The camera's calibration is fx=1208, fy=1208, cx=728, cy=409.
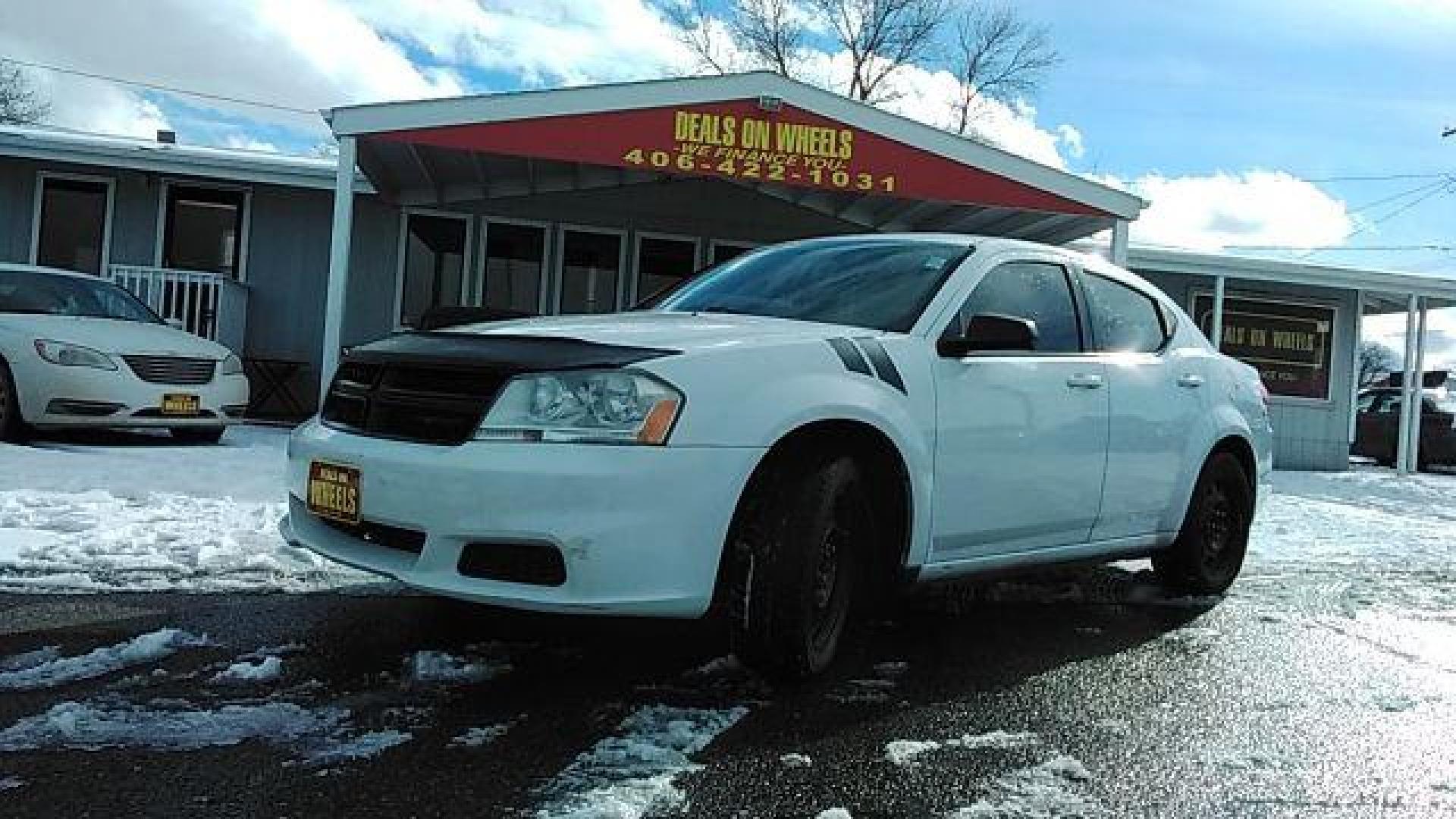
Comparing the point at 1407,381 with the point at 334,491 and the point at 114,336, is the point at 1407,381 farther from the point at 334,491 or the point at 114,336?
the point at 334,491

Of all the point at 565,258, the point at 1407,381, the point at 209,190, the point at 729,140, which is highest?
the point at 729,140

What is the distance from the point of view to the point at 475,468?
341 cm

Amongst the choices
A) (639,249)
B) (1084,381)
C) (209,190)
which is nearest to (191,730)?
(1084,381)

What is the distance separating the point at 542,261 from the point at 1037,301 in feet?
36.7

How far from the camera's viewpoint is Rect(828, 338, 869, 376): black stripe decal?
3.92 m

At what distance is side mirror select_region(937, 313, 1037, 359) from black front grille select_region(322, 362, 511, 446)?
5.37 feet

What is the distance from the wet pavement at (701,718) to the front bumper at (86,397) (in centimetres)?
505

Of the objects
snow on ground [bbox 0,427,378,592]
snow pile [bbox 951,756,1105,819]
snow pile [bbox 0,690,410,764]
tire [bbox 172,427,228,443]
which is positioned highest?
tire [bbox 172,427,228,443]

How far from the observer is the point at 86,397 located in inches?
357

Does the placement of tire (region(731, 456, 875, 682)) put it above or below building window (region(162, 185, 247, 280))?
below

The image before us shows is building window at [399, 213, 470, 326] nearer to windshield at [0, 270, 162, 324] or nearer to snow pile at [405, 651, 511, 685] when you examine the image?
windshield at [0, 270, 162, 324]

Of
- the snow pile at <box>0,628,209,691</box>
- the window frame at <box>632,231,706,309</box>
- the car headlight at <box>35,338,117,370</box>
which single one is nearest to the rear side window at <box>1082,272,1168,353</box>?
the snow pile at <box>0,628,209,691</box>

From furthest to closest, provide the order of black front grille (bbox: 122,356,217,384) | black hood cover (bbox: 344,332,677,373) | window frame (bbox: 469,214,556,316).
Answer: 1. window frame (bbox: 469,214,556,316)
2. black front grille (bbox: 122,356,217,384)
3. black hood cover (bbox: 344,332,677,373)

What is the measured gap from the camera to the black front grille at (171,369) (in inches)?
367
